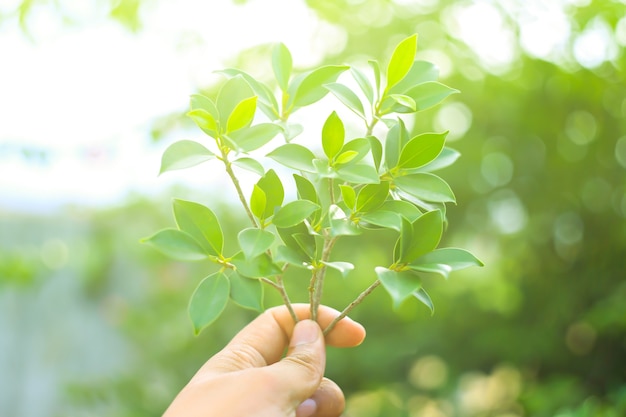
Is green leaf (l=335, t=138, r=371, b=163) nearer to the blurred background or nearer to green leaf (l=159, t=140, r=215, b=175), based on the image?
green leaf (l=159, t=140, r=215, b=175)

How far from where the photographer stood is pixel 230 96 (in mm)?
565

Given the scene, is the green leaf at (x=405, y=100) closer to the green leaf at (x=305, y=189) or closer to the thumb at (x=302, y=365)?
the green leaf at (x=305, y=189)

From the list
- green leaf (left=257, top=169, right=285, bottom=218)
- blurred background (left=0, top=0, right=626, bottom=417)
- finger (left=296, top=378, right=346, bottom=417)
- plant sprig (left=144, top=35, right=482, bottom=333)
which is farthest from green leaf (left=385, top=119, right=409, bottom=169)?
blurred background (left=0, top=0, right=626, bottom=417)

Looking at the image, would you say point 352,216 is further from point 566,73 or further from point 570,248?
point 570,248

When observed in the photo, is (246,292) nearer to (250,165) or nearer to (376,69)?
(250,165)

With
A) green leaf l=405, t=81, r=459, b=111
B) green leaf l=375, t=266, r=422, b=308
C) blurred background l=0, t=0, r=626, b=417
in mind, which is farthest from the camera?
blurred background l=0, t=0, r=626, b=417

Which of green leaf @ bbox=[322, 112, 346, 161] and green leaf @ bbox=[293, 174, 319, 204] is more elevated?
green leaf @ bbox=[322, 112, 346, 161]

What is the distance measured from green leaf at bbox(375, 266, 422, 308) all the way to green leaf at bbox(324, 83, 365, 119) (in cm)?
15

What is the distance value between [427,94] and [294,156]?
0.43 ft

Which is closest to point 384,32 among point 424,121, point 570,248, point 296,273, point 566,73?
point 424,121

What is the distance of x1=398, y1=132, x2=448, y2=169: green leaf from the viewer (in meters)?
0.56

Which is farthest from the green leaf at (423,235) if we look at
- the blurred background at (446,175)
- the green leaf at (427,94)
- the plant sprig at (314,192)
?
the blurred background at (446,175)

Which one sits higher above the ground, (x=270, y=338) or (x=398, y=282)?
(x=398, y=282)

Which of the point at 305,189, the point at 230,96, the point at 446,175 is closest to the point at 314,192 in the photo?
the point at 305,189
